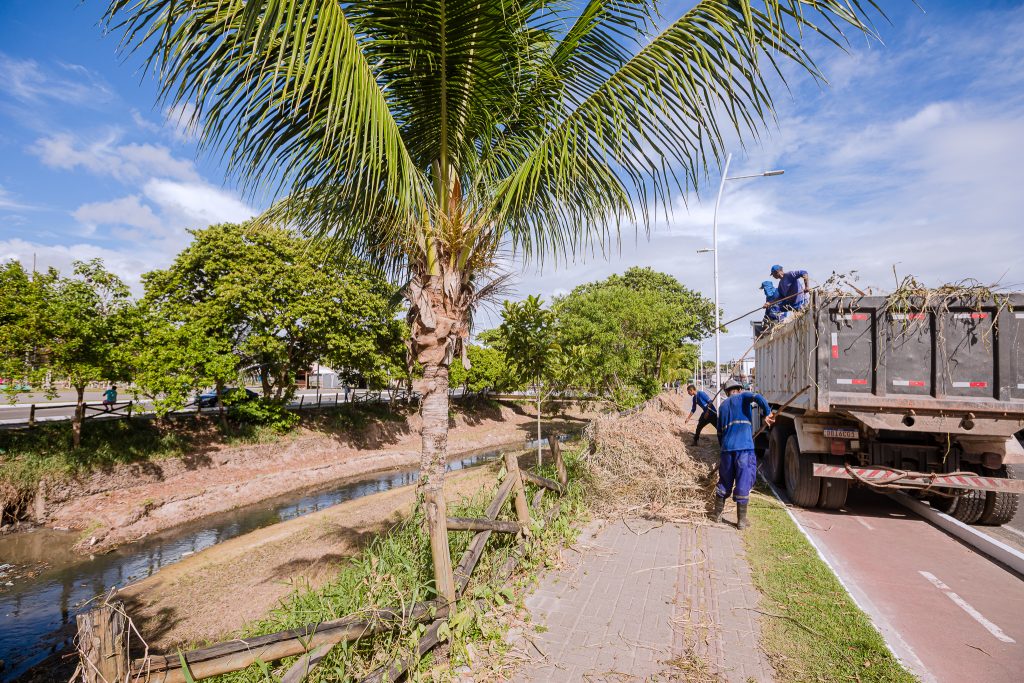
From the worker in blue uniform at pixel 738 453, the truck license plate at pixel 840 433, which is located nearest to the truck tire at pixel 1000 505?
the truck license plate at pixel 840 433

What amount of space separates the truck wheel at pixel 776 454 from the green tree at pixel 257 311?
11557 millimetres

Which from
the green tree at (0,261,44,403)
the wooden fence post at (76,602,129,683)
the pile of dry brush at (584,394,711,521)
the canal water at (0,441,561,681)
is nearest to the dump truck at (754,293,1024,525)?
the pile of dry brush at (584,394,711,521)

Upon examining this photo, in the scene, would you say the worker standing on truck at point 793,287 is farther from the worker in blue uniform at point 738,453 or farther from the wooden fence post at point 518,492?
the wooden fence post at point 518,492

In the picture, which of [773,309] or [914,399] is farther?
[773,309]

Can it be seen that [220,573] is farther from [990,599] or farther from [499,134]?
[990,599]

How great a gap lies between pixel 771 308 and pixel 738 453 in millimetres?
4538

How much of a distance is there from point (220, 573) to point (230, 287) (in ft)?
36.3

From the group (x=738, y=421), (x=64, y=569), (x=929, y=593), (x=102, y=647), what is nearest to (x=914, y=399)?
(x=738, y=421)

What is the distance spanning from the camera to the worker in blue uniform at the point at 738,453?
20.4 feet

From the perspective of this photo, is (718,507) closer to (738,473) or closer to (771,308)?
(738,473)

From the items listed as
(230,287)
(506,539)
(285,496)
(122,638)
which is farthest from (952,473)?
(230,287)

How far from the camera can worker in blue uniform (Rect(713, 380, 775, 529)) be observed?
6.20 metres

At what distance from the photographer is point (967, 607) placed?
4207 millimetres

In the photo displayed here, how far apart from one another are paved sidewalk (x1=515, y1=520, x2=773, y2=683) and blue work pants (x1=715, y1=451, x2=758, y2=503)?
56cm
